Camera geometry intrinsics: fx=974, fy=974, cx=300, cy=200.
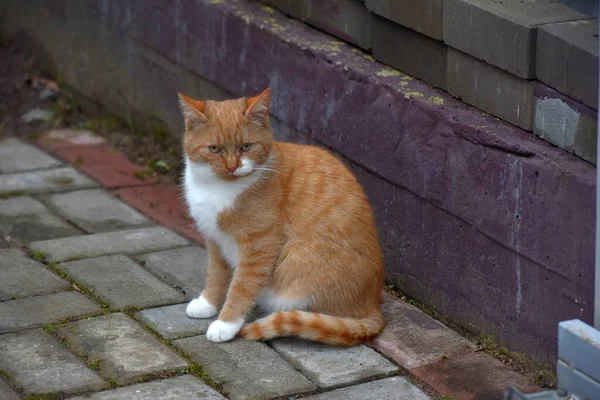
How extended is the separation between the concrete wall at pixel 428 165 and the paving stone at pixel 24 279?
1358 millimetres

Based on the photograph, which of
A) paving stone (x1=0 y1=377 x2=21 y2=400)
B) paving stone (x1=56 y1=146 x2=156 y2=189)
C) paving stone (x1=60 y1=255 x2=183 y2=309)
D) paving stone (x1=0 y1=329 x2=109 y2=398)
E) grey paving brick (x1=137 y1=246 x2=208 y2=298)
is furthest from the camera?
paving stone (x1=56 y1=146 x2=156 y2=189)

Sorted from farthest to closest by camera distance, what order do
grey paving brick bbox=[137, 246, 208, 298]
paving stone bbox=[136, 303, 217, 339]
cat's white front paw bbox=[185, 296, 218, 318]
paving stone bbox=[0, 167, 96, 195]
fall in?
paving stone bbox=[0, 167, 96, 195], grey paving brick bbox=[137, 246, 208, 298], cat's white front paw bbox=[185, 296, 218, 318], paving stone bbox=[136, 303, 217, 339]

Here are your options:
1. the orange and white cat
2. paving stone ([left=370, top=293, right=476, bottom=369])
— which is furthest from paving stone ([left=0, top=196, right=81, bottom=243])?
paving stone ([left=370, top=293, right=476, bottom=369])

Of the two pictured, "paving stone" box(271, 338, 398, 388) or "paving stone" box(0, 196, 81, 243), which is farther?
"paving stone" box(0, 196, 81, 243)

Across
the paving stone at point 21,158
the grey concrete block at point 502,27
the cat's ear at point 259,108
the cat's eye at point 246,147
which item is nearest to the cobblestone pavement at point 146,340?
the paving stone at point 21,158

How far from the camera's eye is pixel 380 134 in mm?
4203

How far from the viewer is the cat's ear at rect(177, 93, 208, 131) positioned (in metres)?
3.70

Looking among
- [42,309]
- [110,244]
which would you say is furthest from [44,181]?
[42,309]

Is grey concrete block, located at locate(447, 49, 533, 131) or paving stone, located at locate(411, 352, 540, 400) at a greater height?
grey concrete block, located at locate(447, 49, 533, 131)

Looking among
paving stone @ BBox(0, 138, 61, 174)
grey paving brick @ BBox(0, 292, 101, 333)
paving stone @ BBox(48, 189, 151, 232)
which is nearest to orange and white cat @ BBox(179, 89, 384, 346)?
grey paving brick @ BBox(0, 292, 101, 333)

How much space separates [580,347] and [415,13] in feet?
5.44

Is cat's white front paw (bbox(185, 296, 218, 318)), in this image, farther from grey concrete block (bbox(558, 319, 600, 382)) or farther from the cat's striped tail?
grey concrete block (bbox(558, 319, 600, 382))

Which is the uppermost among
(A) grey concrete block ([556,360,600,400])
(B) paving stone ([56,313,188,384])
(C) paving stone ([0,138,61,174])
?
(A) grey concrete block ([556,360,600,400])

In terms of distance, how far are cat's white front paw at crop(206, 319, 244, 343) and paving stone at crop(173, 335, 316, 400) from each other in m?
0.02
